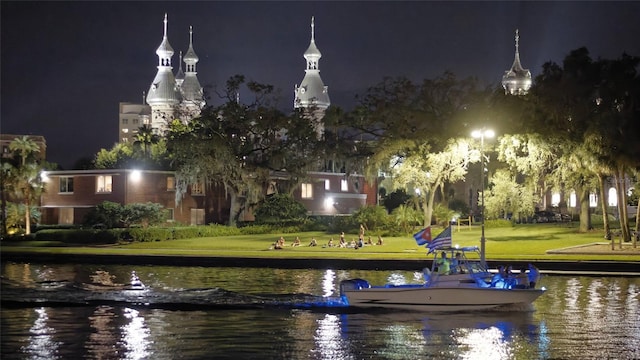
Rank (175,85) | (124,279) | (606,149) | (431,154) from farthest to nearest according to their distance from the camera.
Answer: (175,85) < (431,154) < (606,149) < (124,279)

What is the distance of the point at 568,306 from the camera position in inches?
1233

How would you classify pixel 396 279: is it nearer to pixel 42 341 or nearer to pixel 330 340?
pixel 330 340

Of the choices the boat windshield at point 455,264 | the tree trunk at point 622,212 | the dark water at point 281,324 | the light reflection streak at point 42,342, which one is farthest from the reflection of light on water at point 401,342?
the tree trunk at point 622,212

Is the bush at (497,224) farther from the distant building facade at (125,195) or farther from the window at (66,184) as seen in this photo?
the window at (66,184)

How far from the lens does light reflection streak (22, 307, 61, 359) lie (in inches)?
899

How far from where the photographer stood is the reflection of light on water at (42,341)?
74.9 feet

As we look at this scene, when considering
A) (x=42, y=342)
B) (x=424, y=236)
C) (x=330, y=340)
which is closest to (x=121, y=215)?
(x=424, y=236)

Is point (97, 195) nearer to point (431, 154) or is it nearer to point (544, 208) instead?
point (431, 154)

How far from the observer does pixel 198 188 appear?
276ft

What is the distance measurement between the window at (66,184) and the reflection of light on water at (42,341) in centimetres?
5451

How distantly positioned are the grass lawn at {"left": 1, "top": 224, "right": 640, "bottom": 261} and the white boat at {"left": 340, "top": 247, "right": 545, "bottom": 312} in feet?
51.0

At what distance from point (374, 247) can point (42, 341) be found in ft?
107

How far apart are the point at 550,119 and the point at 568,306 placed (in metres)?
29.1

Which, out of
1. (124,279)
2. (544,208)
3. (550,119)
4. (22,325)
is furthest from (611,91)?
(544,208)
